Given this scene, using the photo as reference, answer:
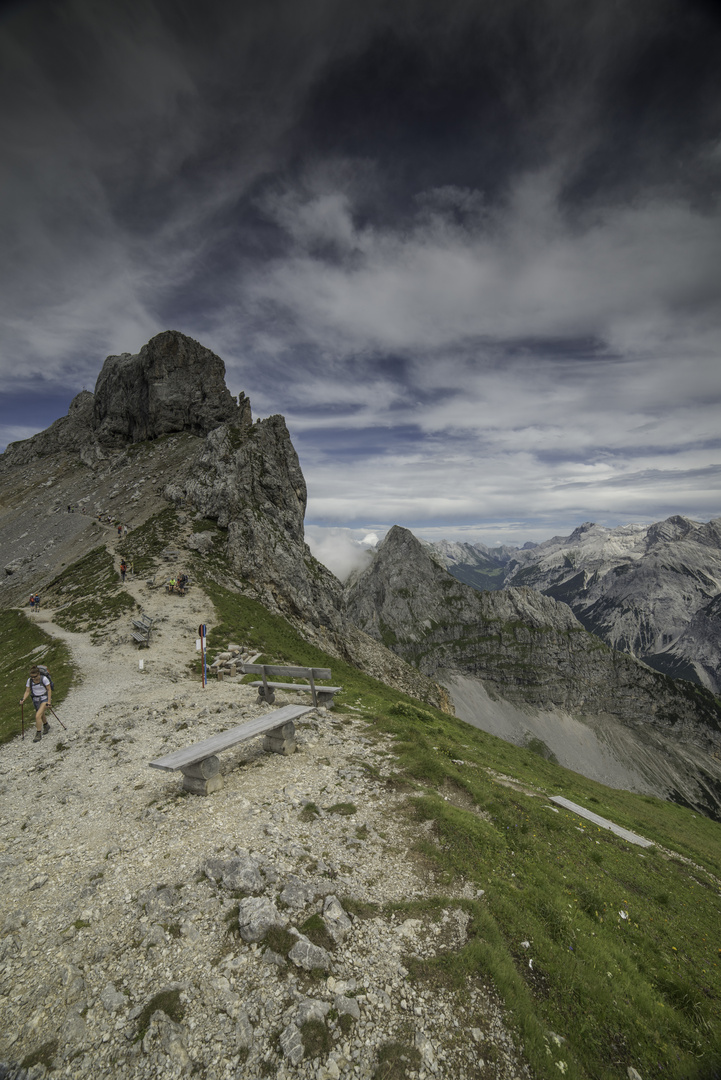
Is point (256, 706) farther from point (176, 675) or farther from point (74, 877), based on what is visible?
point (74, 877)

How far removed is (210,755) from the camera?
12.1 metres

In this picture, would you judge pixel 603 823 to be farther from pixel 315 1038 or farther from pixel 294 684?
pixel 315 1038

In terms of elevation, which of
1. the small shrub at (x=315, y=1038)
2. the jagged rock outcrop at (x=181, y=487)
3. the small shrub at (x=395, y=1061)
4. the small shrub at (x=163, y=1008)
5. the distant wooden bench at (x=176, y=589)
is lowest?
the small shrub at (x=395, y=1061)

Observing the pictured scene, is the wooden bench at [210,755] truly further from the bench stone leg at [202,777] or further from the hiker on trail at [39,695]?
the hiker on trail at [39,695]

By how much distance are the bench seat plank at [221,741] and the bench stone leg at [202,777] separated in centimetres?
39

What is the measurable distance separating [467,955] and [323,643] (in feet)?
135

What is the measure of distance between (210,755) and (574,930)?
979 cm

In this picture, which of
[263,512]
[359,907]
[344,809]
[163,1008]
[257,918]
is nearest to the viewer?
[163,1008]

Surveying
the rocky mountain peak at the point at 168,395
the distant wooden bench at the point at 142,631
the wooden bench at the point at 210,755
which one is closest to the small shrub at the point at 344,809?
the wooden bench at the point at 210,755

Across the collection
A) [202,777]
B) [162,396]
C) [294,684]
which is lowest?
[202,777]

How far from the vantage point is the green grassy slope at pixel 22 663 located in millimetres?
19891

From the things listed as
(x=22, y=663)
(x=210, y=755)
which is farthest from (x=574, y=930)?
(x=22, y=663)

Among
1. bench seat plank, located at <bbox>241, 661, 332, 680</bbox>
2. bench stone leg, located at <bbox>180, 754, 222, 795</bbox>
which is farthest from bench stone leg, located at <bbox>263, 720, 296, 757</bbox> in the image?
bench seat plank, located at <bbox>241, 661, 332, 680</bbox>

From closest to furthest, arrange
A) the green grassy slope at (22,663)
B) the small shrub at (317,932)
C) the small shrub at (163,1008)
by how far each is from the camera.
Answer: the small shrub at (163,1008)
the small shrub at (317,932)
the green grassy slope at (22,663)
